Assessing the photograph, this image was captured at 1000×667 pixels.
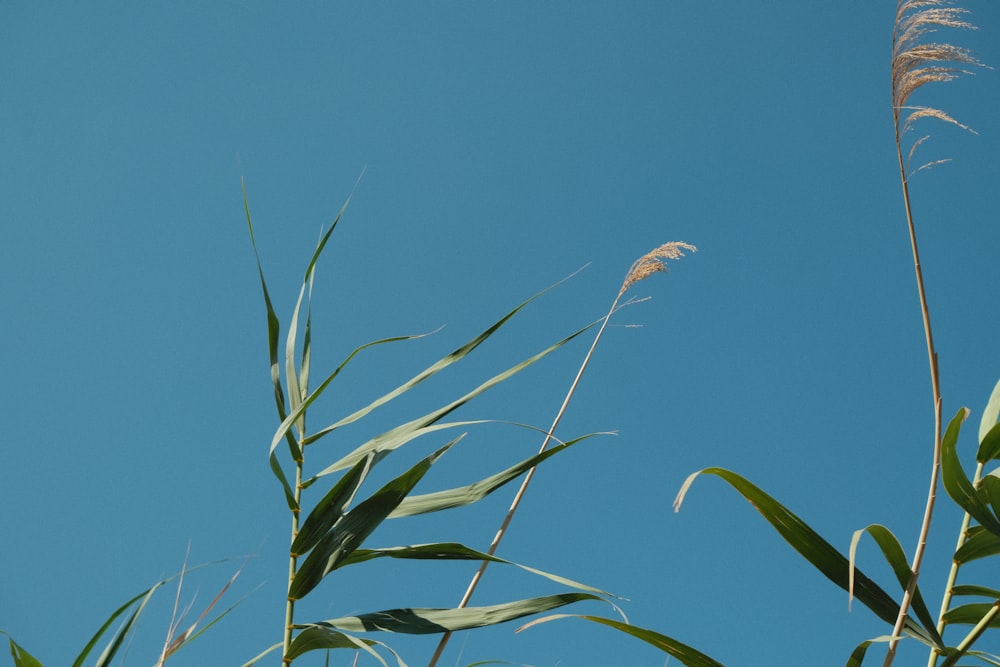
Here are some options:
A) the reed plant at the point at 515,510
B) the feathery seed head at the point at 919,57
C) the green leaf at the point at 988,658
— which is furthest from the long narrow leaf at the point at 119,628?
the feathery seed head at the point at 919,57

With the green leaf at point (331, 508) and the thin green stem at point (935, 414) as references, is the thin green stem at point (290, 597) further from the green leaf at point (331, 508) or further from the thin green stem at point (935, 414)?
the thin green stem at point (935, 414)

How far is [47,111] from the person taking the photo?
1342 cm

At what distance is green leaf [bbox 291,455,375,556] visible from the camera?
102 centimetres

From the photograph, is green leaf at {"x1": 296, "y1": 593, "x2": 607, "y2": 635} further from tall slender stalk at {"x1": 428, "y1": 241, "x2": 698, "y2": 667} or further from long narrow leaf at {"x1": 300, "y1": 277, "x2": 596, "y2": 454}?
long narrow leaf at {"x1": 300, "y1": 277, "x2": 596, "y2": 454}

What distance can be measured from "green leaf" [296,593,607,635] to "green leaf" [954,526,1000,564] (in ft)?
1.43

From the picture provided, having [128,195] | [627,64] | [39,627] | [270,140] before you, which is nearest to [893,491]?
[627,64]

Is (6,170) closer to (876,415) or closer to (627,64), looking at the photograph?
(627,64)

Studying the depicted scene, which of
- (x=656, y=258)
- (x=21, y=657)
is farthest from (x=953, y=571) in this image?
(x=21, y=657)

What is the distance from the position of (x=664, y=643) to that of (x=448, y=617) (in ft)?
0.89

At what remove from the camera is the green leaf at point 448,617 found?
0.91 meters

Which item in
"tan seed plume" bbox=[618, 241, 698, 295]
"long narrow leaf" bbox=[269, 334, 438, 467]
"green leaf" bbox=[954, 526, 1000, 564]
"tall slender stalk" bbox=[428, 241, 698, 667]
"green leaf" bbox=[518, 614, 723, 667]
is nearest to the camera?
"green leaf" bbox=[518, 614, 723, 667]

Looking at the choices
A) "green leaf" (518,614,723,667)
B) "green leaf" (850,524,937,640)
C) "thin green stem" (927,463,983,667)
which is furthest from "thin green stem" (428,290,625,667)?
"thin green stem" (927,463,983,667)

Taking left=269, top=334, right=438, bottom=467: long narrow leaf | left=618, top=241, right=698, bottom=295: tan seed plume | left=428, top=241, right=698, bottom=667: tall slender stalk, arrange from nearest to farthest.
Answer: left=269, top=334, right=438, bottom=467: long narrow leaf < left=428, top=241, right=698, bottom=667: tall slender stalk < left=618, top=241, right=698, bottom=295: tan seed plume

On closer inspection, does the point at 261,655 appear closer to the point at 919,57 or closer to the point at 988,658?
the point at 988,658
